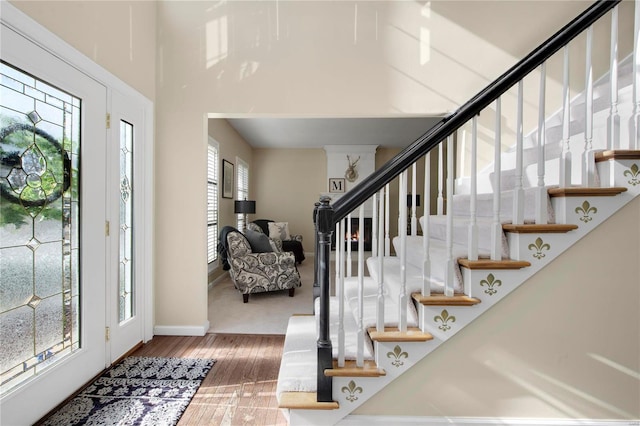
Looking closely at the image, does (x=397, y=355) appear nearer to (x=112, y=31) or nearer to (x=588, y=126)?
(x=588, y=126)

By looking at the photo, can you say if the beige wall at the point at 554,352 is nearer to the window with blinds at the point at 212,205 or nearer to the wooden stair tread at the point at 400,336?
the wooden stair tread at the point at 400,336

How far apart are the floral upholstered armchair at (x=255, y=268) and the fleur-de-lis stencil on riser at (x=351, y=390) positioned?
258cm

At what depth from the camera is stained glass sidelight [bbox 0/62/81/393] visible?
1545mm

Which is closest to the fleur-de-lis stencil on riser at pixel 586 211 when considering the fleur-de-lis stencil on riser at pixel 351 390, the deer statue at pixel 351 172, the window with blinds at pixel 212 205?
the fleur-de-lis stencil on riser at pixel 351 390

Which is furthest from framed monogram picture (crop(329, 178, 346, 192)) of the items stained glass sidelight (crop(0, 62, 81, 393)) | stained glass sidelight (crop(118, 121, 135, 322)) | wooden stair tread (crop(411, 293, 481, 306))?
wooden stair tread (crop(411, 293, 481, 306))

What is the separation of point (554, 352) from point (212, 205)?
14.6 ft

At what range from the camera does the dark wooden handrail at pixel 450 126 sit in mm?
1470

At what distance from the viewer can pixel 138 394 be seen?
6.41 ft

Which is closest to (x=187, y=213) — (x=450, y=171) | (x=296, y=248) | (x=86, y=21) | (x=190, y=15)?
(x=86, y=21)

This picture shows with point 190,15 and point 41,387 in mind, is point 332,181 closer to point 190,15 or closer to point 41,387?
point 190,15

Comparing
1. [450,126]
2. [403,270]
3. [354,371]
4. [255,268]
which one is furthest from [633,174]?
[255,268]

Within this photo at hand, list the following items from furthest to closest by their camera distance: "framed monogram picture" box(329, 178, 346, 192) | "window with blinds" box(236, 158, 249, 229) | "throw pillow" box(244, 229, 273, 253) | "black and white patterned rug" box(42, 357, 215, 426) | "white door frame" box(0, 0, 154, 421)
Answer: "framed monogram picture" box(329, 178, 346, 192) → "window with blinds" box(236, 158, 249, 229) → "throw pillow" box(244, 229, 273, 253) → "white door frame" box(0, 0, 154, 421) → "black and white patterned rug" box(42, 357, 215, 426)

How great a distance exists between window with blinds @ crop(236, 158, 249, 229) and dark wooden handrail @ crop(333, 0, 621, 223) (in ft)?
16.8

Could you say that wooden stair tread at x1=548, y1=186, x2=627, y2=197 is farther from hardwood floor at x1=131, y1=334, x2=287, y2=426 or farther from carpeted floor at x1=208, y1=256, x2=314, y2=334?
carpeted floor at x1=208, y1=256, x2=314, y2=334
